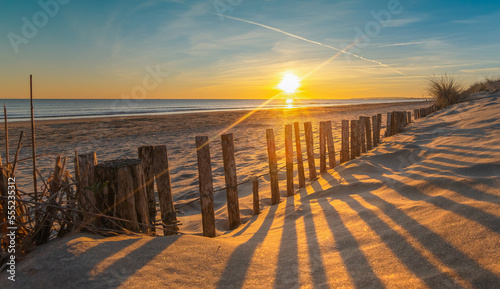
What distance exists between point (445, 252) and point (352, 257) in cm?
56

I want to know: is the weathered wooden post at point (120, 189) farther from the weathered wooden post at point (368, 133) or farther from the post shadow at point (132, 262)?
the weathered wooden post at point (368, 133)

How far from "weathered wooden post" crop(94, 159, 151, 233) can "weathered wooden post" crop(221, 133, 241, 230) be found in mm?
1227

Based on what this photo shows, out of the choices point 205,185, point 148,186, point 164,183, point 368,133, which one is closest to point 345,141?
point 368,133

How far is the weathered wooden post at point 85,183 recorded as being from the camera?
217cm

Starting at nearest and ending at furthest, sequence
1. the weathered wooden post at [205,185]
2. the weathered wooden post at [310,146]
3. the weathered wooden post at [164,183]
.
→ the weathered wooden post at [164,183], the weathered wooden post at [205,185], the weathered wooden post at [310,146]

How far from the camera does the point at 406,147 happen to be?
561 cm

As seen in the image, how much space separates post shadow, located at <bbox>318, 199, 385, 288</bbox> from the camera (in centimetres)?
169

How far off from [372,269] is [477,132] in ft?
16.2

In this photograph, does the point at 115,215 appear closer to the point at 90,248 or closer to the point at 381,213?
the point at 90,248

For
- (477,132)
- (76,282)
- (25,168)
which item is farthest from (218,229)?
(25,168)

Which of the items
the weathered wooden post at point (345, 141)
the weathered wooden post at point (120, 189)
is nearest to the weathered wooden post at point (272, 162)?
the weathered wooden post at point (345, 141)

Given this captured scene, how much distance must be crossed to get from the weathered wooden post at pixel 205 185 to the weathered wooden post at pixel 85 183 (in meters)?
1.10

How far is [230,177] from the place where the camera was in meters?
3.44

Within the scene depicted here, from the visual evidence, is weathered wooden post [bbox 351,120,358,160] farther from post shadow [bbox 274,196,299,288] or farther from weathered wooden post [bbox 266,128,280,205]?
post shadow [bbox 274,196,299,288]
